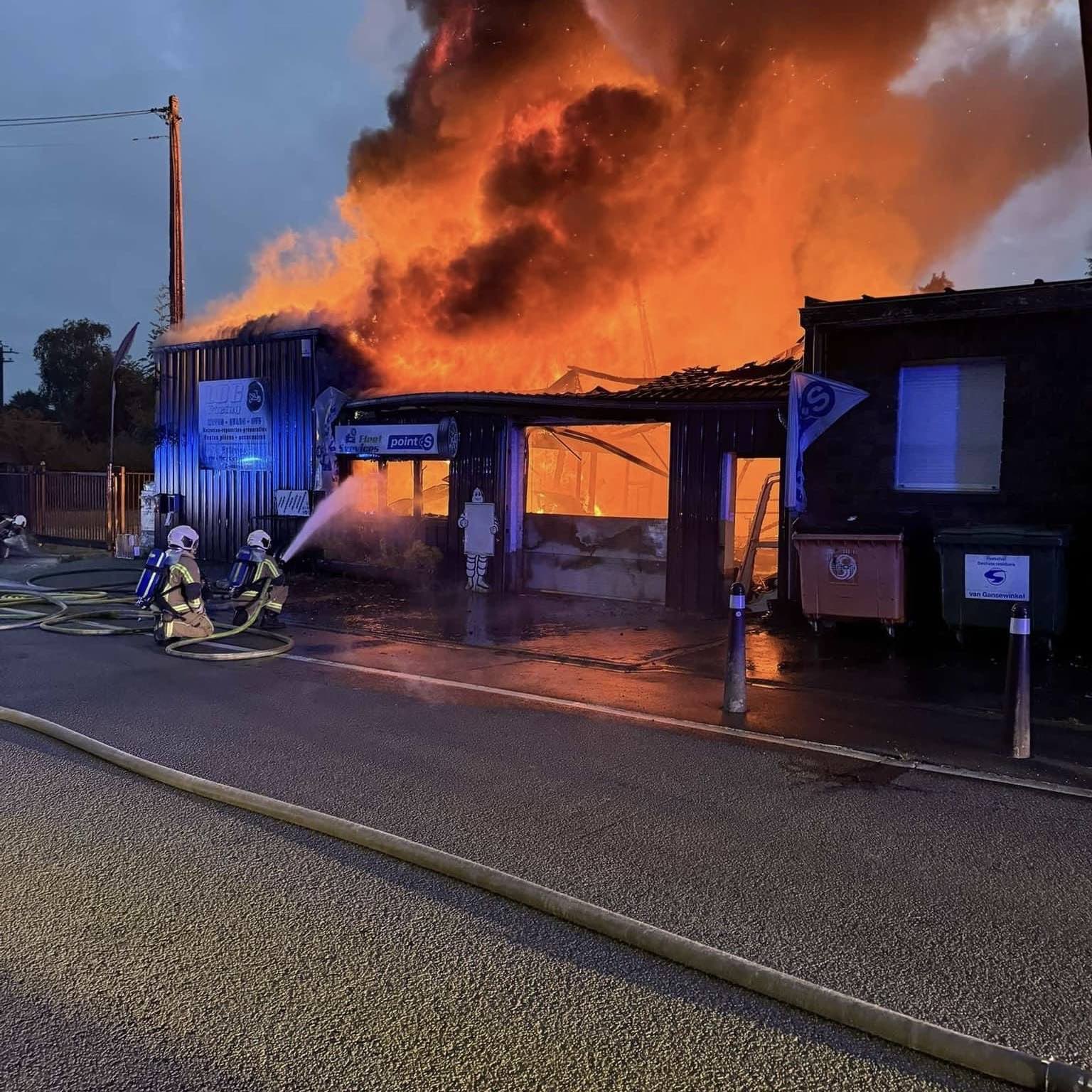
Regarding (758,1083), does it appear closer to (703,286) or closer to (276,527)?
(276,527)

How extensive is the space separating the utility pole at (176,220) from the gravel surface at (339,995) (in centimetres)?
1822

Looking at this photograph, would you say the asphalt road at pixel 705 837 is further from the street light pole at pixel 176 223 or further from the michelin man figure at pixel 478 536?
the street light pole at pixel 176 223

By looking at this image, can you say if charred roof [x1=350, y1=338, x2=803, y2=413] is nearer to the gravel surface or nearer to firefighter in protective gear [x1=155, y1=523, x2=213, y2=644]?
firefighter in protective gear [x1=155, y1=523, x2=213, y2=644]

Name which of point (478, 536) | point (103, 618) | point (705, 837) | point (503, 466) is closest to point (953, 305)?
point (503, 466)

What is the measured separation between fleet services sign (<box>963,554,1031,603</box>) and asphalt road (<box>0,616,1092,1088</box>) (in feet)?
14.7

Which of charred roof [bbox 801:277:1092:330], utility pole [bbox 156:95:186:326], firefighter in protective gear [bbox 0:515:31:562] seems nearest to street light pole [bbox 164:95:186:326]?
utility pole [bbox 156:95:186:326]

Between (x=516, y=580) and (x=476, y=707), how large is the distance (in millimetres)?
7541

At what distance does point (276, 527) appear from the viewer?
1758 cm

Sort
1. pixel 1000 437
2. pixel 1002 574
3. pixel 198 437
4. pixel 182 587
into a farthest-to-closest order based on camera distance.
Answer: pixel 198 437, pixel 1000 437, pixel 182 587, pixel 1002 574

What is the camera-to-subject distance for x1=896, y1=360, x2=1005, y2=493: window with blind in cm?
1009

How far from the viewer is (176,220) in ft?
66.7

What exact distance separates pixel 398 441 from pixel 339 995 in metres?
13.1

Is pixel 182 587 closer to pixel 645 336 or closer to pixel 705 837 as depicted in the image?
pixel 705 837

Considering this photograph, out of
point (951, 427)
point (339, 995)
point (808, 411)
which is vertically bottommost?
point (339, 995)
